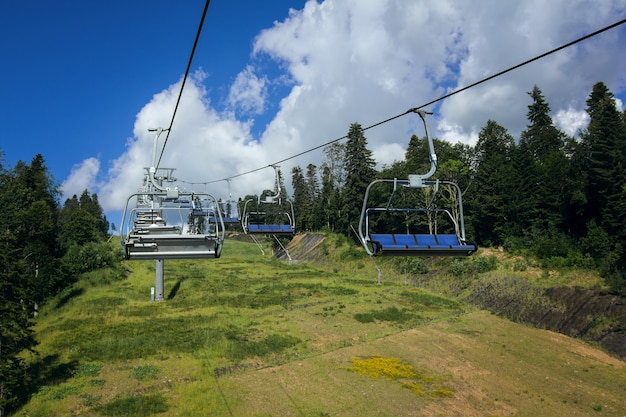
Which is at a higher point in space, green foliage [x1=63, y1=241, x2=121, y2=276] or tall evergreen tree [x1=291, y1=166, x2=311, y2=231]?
tall evergreen tree [x1=291, y1=166, x2=311, y2=231]

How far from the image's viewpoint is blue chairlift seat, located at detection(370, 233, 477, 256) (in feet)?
30.3

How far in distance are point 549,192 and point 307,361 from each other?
103 feet

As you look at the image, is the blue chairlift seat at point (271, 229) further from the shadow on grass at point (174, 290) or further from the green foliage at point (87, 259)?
the green foliage at point (87, 259)

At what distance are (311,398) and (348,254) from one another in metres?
42.2

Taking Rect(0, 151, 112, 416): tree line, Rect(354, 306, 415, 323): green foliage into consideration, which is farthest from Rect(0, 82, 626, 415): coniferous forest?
Rect(354, 306, 415, 323): green foliage

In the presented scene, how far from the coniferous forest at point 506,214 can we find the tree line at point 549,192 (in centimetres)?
10

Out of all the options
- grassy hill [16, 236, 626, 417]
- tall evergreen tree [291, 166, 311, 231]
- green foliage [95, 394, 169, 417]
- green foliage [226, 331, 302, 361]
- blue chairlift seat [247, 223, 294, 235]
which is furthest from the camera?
tall evergreen tree [291, 166, 311, 231]

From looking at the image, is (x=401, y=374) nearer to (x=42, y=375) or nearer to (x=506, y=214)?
(x=42, y=375)

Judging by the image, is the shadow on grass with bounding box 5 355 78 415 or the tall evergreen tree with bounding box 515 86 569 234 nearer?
the shadow on grass with bounding box 5 355 78 415

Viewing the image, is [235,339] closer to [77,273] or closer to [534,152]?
[77,273]

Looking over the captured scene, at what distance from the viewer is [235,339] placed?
22.0 metres

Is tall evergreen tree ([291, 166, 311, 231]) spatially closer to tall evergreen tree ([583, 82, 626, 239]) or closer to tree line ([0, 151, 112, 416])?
tree line ([0, 151, 112, 416])

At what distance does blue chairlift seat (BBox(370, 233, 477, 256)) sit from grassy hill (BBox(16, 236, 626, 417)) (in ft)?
24.2

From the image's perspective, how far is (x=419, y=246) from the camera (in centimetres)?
938
